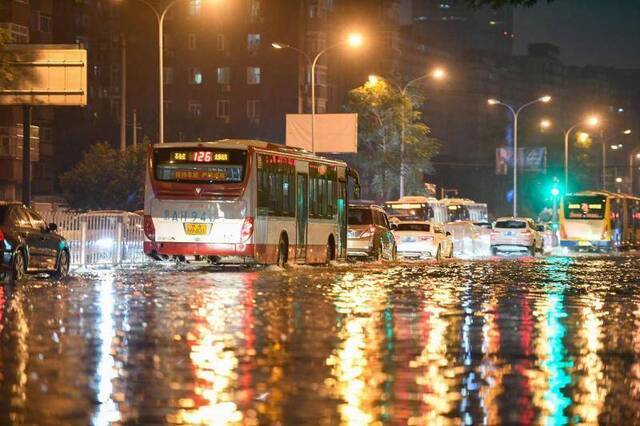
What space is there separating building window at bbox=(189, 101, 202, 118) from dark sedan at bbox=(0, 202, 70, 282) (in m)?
86.6

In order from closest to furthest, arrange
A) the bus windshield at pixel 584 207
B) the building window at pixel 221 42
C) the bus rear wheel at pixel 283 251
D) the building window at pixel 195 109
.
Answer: the bus rear wheel at pixel 283 251 → the bus windshield at pixel 584 207 → the building window at pixel 221 42 → the building window at pixel 195 109

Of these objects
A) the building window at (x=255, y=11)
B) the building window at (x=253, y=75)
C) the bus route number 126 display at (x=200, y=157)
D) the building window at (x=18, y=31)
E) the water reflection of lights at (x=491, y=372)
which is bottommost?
the water reflection of lights at (x=491, y=372)

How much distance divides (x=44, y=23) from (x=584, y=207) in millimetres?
31697

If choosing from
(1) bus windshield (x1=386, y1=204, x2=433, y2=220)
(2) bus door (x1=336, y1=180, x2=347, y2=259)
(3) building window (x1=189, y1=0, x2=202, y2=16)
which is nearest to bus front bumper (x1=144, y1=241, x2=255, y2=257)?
(2) bus door (x1=336, y1=180, x2=347, y2=259)

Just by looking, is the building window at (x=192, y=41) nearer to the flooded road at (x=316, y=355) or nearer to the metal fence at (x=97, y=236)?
the metal fence at (x=97, y=236)

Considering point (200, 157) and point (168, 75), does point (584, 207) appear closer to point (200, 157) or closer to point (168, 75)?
point (200, 157)

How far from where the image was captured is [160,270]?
A: 37000mm

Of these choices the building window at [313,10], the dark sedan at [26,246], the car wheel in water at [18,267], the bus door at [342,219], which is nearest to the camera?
the dark sedan at [26,246]

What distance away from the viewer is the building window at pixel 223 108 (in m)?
119

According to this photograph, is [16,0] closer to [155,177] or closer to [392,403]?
[155,177]

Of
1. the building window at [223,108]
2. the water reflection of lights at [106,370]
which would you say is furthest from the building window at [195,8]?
the water reflection of lights at [106,370]

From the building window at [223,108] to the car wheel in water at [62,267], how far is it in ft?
282

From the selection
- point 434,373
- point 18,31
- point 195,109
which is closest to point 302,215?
point 434,373

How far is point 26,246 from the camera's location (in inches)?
1174
